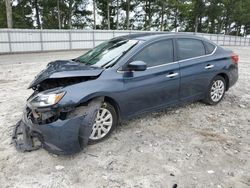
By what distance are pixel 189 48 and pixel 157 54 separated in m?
0.90

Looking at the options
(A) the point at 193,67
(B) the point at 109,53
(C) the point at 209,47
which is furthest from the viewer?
(C) the point at 209,47

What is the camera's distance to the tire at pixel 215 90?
16.5 ft

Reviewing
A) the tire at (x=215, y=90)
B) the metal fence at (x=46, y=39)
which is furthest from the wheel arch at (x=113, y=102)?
the metal fence at (x=46, y=39)

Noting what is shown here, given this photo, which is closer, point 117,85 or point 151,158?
point 151,158

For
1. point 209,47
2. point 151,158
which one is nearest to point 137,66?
point 151,158

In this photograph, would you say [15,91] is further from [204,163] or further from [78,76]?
[204,163]

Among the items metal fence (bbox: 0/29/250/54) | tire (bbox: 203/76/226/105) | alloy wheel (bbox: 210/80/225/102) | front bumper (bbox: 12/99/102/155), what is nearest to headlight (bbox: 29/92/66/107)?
front bumper (bbox: 12/99/102/155)

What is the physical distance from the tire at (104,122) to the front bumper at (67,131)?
23 centimetres

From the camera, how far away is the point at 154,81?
3969 mm

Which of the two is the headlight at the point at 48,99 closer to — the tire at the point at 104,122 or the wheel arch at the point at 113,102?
the wheel arch at the point at 113,102

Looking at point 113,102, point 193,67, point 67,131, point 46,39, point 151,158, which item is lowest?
point 151,158

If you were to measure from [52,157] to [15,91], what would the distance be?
12.6 feet

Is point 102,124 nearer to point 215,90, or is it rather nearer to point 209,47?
point 215,90

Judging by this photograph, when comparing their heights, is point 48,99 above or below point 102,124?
above
